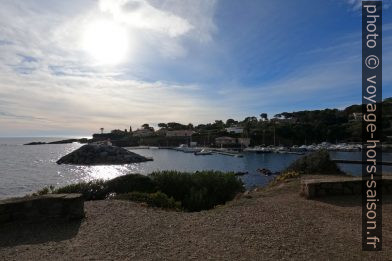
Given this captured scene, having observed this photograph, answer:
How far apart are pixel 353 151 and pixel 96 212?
298ft

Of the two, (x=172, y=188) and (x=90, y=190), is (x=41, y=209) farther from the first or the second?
(x=172, y=188)

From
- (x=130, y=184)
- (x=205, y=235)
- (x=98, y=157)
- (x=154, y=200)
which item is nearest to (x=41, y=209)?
(x=154, y=200)

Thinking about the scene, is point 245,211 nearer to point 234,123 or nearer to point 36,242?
point 36,242

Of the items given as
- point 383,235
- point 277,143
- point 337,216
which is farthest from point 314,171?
point 277,143

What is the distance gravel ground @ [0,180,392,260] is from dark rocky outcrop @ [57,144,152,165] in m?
64.6

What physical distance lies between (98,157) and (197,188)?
→ 6257cm

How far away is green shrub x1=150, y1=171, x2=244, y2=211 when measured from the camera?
1137 centimetres

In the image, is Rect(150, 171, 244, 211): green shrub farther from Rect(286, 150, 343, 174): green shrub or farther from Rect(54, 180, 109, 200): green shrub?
Rect(286, 150, 343, 174): green shrub

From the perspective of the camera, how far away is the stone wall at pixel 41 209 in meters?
6.79

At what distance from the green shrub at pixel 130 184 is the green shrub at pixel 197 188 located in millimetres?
387

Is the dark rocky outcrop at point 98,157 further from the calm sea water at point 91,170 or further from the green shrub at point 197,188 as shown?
the green shrub at point 197,188

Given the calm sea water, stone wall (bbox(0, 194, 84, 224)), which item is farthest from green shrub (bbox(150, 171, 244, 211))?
the calm sea water

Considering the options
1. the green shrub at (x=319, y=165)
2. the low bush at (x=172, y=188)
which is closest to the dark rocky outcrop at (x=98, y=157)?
the green shrub at (x=319, y=165)

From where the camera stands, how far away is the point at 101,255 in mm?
4895
